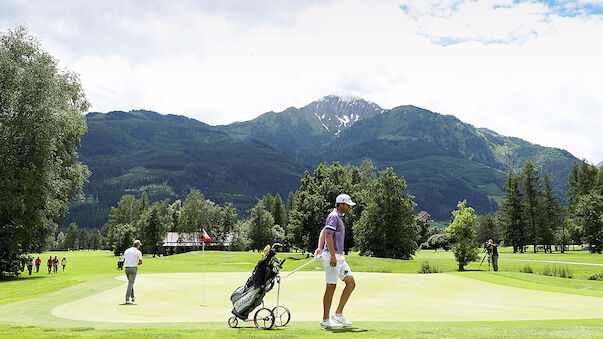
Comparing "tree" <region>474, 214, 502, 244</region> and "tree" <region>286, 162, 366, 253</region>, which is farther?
"tree" <region>474, 214, 502, 244</region>

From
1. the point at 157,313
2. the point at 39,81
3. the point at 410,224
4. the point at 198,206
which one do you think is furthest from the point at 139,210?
A: the point at 157,313

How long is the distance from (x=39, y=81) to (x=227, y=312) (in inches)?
1083

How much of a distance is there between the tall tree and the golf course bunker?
67896 mm

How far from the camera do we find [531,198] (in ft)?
278

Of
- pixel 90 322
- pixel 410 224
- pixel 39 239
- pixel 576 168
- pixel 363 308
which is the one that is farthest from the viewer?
pixel 576 168

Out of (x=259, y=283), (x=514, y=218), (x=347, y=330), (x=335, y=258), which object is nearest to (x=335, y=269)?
(x=335, y=258)

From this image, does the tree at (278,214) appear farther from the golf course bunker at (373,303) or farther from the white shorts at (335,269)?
the white shorts at (335,269)

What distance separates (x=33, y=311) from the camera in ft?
48.1

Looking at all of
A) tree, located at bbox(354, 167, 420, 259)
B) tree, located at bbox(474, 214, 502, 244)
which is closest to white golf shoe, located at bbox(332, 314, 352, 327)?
tree, located at bbox(354, 167, 420, 259)

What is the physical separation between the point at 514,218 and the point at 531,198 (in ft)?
18.1

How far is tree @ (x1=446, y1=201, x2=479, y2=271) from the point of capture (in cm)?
3947

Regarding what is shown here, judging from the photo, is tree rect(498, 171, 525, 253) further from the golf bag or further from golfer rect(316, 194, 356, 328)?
the golf bag

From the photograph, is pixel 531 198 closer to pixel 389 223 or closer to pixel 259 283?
pixel 389 223

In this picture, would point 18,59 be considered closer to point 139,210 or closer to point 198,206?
point 198,206
